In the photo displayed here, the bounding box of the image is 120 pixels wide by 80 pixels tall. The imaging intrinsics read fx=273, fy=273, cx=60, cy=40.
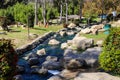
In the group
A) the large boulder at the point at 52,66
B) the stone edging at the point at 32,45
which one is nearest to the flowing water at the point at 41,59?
the stone edging at the point at 32,45

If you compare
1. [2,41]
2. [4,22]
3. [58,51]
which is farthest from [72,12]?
[2,41]

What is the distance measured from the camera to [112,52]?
16.2 metres

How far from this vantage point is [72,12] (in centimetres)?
8519

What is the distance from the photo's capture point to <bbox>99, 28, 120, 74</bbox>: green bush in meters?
16.2

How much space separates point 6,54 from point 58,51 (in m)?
19.8

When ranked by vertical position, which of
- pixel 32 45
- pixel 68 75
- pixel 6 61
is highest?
pixel 6 61

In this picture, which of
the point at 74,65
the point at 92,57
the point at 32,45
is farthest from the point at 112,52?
the point at 32,45

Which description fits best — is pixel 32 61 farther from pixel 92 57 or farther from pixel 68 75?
pixel 68 75

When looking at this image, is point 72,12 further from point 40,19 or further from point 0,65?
point 0,65

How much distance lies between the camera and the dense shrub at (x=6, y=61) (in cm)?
1177

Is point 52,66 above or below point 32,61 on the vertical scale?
above

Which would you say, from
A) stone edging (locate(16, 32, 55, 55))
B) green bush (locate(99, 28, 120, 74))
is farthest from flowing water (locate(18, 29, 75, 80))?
green bush (locate(99, 28, 120, 74))

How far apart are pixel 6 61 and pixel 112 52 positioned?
7.02 meters

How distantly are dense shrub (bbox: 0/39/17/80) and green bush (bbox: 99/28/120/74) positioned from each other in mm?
6233
